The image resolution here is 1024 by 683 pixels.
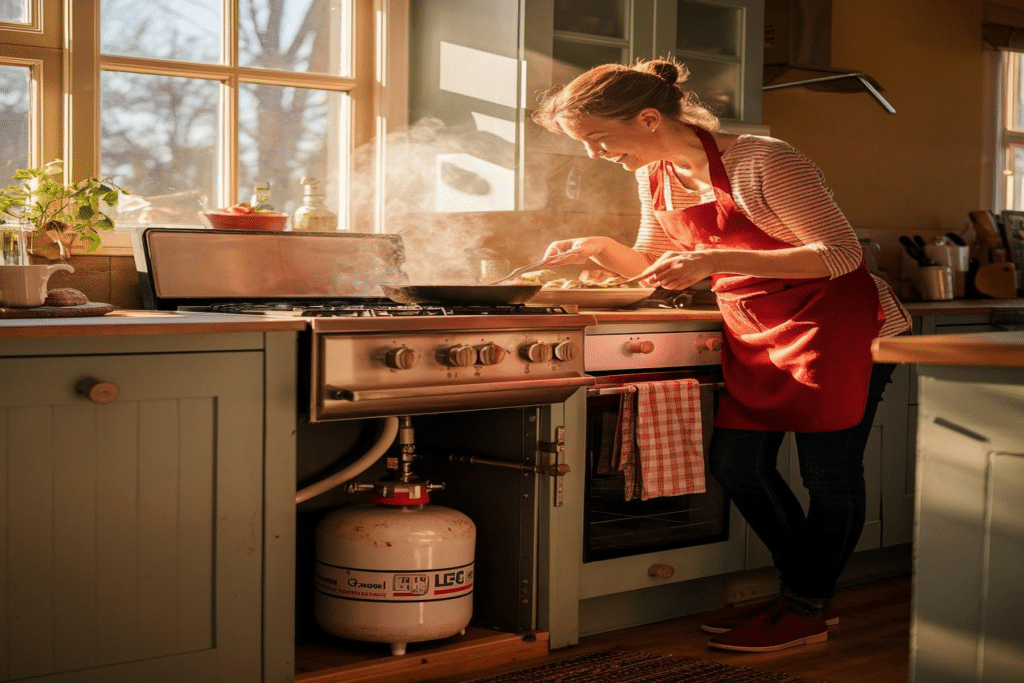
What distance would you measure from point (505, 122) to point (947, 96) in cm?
246

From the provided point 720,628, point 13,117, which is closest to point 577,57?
point 13,117

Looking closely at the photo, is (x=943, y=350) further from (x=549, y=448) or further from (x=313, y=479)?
(x=313, y=479)

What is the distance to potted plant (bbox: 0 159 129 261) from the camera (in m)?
2.75

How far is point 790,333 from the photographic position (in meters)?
2.68

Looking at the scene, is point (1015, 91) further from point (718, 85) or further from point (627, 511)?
point (627, 511)

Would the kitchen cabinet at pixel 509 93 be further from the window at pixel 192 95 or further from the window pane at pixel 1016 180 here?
A: the window pane at pixel 1016 180

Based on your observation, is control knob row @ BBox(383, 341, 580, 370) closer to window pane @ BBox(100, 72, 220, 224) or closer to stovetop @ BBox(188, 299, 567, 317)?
stovetop @ BBox(188, 299, 567, 317)

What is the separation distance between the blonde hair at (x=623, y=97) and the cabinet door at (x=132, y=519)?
3.18 feet

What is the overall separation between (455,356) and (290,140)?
1.21 m

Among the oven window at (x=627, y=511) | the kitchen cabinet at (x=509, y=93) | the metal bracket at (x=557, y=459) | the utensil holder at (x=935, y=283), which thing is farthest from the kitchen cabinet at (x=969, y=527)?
the utensil holder at (x=935, y=283)

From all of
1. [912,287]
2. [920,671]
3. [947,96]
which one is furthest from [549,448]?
[947,96]

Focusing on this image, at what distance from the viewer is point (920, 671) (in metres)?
1.59

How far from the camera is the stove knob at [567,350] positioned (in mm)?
2559

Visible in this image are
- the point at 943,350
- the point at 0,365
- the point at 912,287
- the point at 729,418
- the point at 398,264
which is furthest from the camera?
the point at 912,287
